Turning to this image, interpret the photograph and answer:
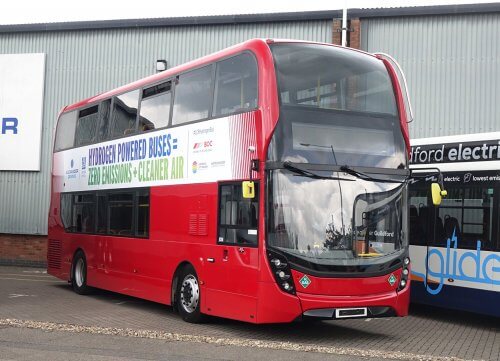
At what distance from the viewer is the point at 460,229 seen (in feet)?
38.4

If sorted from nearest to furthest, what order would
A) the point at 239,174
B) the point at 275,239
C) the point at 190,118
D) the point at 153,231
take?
the point at 275,239, the point at 239,174, the point at 190,118, the point at 153,231

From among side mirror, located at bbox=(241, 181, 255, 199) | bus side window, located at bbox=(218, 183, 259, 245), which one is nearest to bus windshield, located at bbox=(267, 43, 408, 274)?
side mirror, located at bbox=(241, 181, 255, 199)

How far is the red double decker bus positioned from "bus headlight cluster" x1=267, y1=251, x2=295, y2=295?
0.01 meters

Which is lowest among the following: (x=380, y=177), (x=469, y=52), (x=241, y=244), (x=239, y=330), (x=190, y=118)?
(x=239, y=330)

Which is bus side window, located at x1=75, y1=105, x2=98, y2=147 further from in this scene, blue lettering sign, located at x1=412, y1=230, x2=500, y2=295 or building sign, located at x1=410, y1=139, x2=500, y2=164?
blue lettering sign, located at x1=412, y1=230, x2=500, y2=295

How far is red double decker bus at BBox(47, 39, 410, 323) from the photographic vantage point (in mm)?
9344

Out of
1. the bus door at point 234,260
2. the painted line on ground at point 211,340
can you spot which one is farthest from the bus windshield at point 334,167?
the painted line on ground at point 211,340

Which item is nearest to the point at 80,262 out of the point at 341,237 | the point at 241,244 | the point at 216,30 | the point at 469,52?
the point at 241,244

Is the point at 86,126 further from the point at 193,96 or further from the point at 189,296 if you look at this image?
the point at 189,296

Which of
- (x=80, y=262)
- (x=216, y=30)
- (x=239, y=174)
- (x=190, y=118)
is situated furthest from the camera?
(x=216, y=30)

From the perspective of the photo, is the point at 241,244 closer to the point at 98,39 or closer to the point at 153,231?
the point at 153,231

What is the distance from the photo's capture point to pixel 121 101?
14.3 meters

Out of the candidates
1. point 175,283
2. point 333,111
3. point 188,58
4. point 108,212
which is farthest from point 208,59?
point 188,58

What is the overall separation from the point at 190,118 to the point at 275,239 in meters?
3.12
